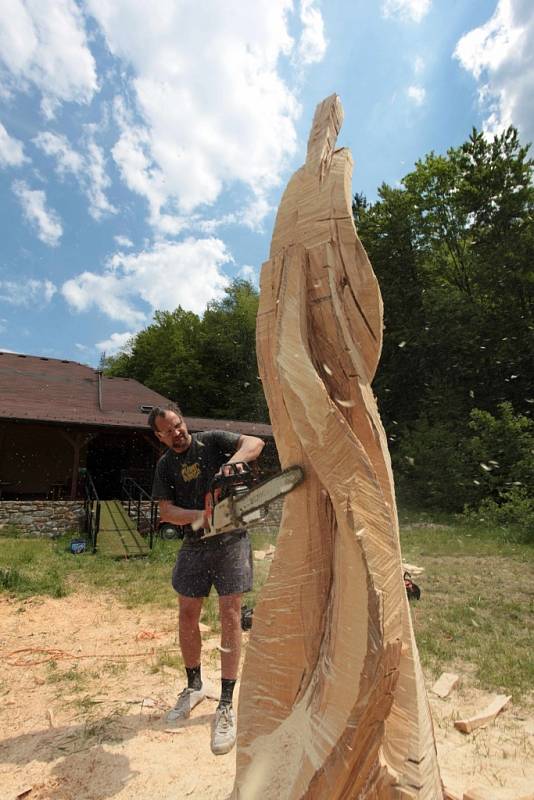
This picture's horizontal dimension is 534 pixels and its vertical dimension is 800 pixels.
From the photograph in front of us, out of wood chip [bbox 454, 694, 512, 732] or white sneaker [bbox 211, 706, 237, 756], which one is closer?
white sneaker [bbox 211, 706, 237, 756]

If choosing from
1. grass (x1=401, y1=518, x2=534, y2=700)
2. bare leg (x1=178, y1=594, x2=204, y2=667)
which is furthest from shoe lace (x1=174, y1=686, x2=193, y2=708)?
grass (x1=401, y1=518, x2=534, y2=700)

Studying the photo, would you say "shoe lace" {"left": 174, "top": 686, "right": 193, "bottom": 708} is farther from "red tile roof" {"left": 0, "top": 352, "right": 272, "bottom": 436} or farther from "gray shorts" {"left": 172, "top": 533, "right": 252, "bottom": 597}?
"red tile roof" {"left": 0, "top": 352, "right": 272, "bottom": 436}

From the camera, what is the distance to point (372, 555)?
1.08m

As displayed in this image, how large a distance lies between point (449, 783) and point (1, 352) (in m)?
14.3

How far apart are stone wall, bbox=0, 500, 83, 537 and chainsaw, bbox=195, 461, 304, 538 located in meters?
7.20

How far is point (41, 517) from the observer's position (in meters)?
8.07

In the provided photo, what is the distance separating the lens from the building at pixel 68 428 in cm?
1013

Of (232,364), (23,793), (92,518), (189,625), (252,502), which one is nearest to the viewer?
(252,502)

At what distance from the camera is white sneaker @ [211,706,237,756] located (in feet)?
6.52

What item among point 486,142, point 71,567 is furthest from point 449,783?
point 486,142

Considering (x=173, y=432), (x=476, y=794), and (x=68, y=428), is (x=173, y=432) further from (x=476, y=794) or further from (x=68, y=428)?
(x=68, y=428)

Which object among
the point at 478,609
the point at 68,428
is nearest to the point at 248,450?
the point at 478,609

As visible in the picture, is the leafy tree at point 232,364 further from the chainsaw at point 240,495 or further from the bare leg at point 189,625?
the chainsaw at point 240,495

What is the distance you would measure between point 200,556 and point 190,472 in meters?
0.38
